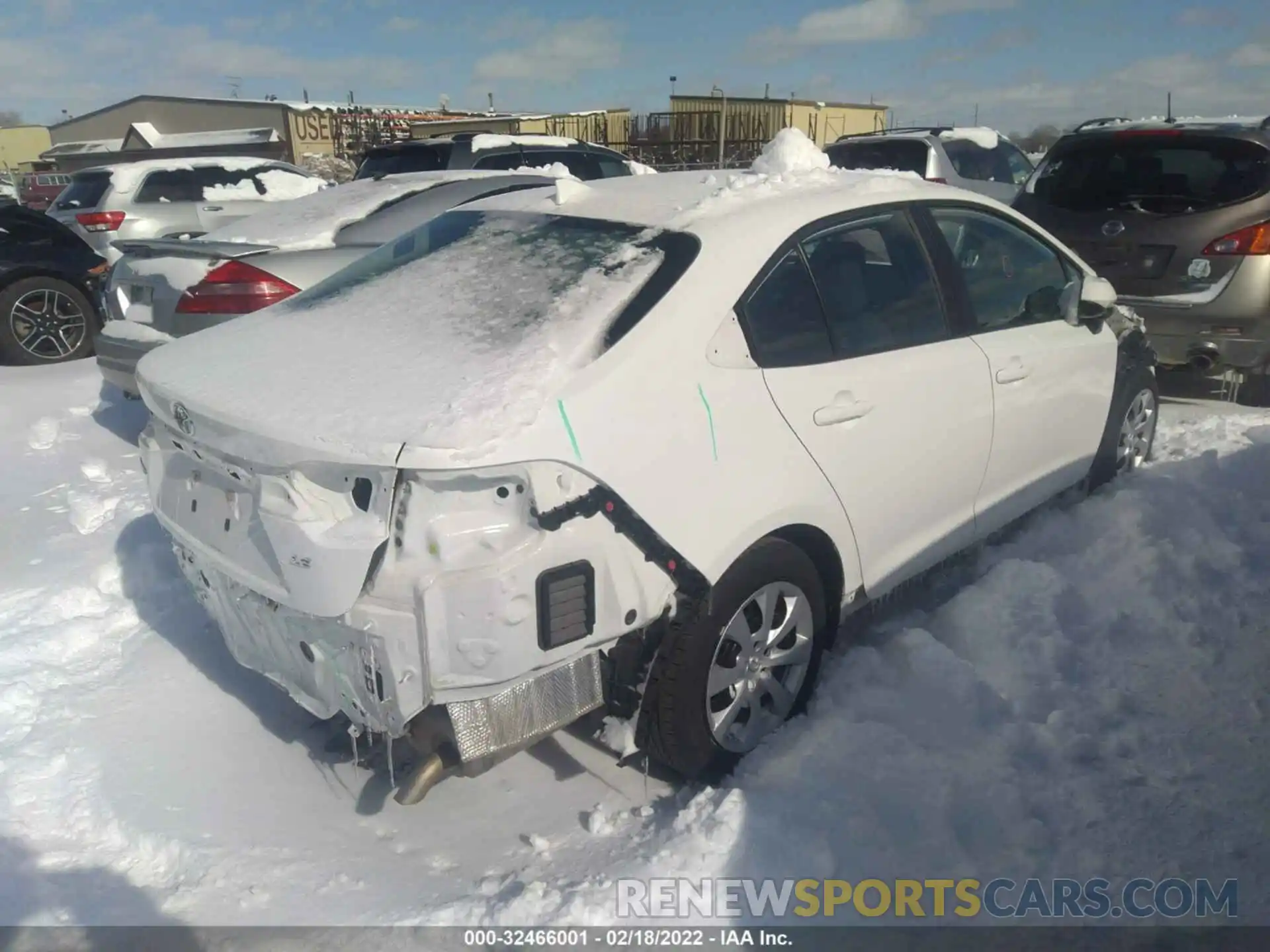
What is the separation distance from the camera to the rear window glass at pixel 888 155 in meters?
9.76

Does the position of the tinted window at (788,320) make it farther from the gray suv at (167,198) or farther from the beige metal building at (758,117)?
the beige metal building at (758,117)

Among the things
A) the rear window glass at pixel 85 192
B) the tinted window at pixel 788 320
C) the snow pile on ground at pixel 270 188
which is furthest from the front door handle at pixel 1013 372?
the rear window glass at pixel 85 192

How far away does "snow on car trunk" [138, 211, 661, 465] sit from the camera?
7.18 feet

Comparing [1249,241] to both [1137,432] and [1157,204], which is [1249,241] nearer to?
[1157,204]

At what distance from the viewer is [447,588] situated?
83.9 inches

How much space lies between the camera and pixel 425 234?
3.49m

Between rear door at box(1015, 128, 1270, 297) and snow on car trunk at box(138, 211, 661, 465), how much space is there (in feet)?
14.8

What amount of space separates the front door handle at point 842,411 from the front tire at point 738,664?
0.38 meters

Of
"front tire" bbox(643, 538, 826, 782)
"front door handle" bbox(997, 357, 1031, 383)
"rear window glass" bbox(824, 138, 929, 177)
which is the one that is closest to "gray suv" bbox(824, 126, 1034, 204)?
"rear window glass" bbox(824, 138, 929, 177)

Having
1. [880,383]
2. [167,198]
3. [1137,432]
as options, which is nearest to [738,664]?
[880,383]

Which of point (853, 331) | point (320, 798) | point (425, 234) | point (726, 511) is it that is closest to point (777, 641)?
point (726, 511)

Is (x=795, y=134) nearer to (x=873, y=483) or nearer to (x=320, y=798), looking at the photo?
(x=873, y=483)

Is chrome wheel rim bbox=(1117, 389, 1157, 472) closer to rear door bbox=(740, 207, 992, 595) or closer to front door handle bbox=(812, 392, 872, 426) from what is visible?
rear door bbox=(740, 207, 992, 595)

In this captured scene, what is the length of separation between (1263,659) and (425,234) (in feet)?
10.7
